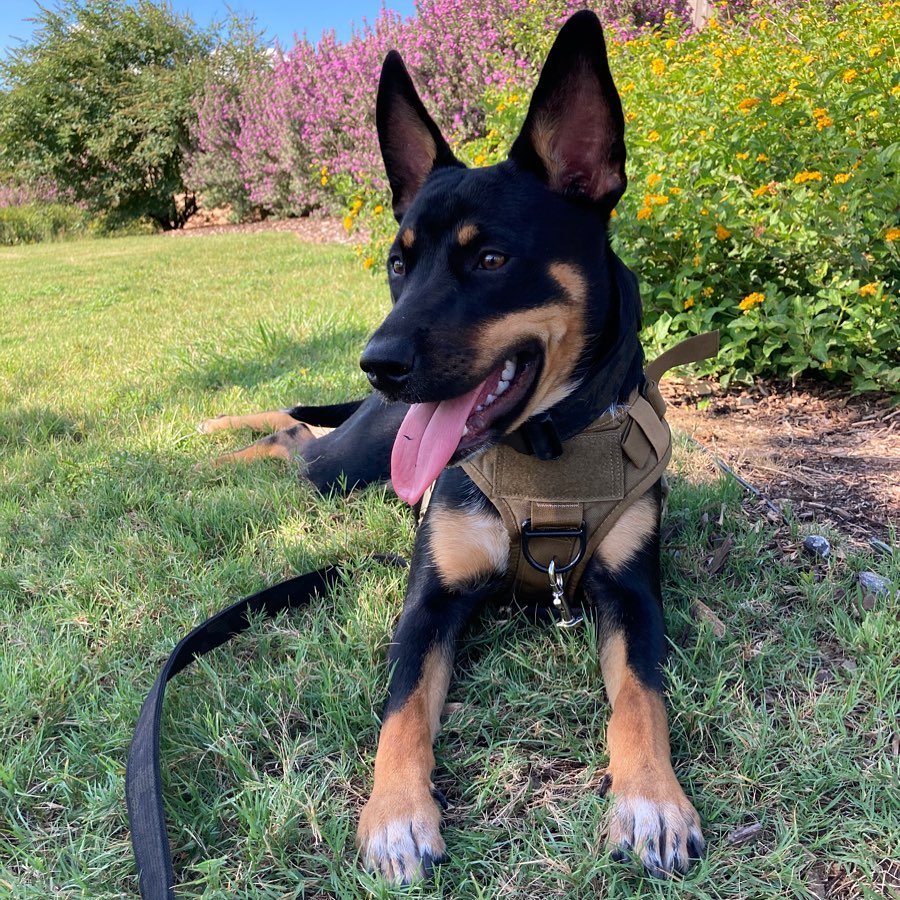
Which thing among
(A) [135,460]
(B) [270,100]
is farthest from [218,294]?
(B) [270,100]

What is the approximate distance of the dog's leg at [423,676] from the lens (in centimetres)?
159

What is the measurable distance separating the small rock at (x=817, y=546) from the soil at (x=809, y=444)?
0.53ft

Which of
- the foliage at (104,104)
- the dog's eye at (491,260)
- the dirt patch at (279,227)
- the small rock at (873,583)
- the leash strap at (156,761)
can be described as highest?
the foliage at (104,104)

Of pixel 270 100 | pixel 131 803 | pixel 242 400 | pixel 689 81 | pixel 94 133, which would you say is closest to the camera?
pixel 131 803

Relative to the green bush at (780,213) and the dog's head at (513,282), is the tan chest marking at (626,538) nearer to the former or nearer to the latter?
the dog's head at (513,282)

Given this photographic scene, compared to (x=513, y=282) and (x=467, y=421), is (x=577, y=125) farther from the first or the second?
(x=467, y=421)

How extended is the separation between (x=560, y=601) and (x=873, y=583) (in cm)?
110

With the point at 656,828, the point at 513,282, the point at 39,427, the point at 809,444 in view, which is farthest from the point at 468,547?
the point at 39,427

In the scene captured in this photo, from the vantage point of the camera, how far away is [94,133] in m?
26.8

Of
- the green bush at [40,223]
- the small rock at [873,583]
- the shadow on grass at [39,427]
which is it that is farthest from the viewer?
the green bush at [40,223]

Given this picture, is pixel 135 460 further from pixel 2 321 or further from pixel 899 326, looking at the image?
pixel 2 321

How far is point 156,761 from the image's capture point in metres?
1.62

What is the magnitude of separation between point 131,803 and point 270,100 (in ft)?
65.6

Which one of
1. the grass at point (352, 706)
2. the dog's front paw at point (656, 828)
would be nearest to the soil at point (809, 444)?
the grass at point (352, 706)
